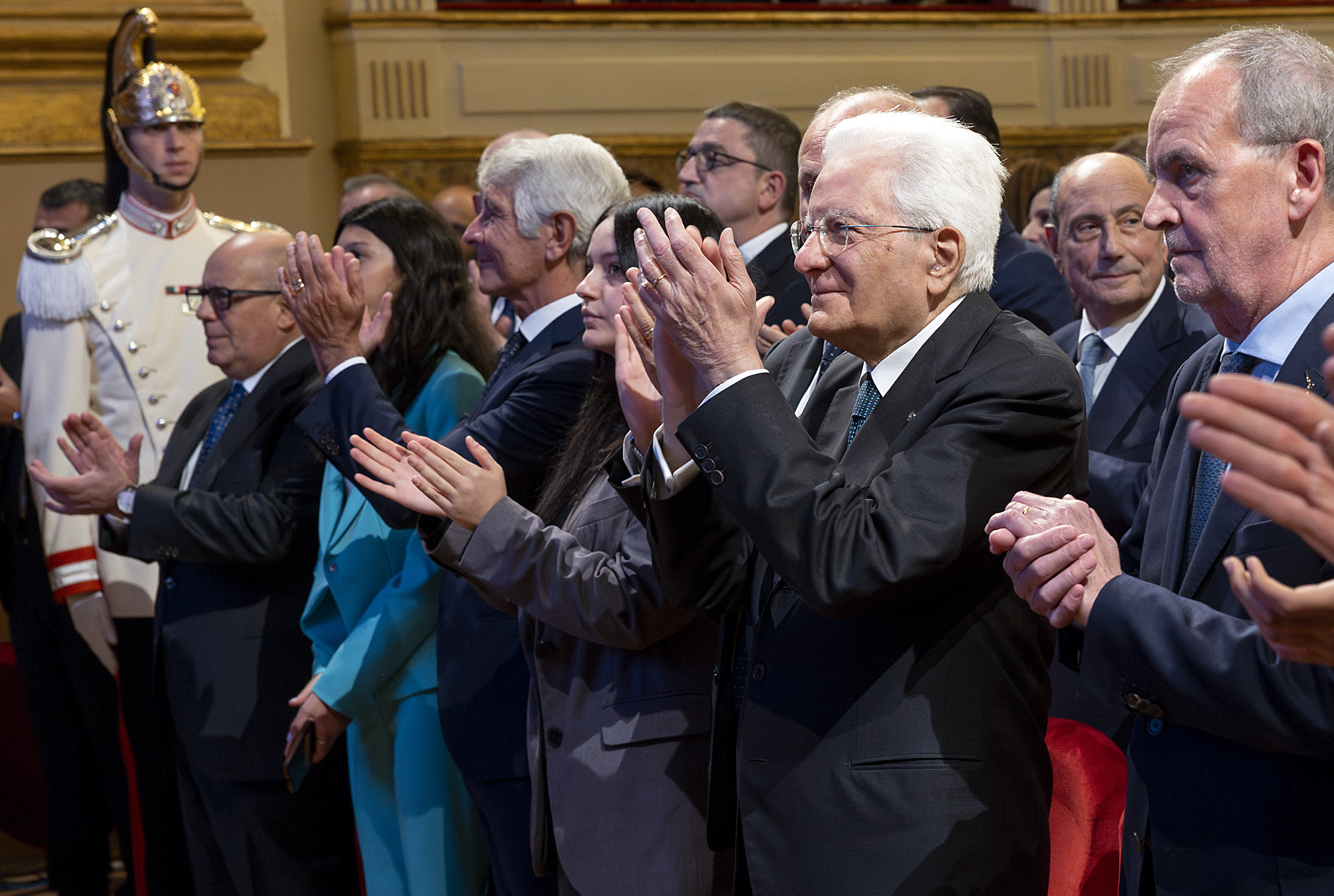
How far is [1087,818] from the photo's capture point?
6.54ft

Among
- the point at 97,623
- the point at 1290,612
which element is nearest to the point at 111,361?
the point at 97,623

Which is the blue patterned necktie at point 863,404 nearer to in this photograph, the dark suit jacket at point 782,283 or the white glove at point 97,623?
the dark suit jacket at point 782,283

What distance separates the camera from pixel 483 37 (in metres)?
5.60

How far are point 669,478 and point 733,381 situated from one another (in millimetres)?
220

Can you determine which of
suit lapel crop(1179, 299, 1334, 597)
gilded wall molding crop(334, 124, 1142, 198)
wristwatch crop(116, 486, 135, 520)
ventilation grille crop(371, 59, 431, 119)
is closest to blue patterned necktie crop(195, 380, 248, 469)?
wristwatch crop(116, 486, 135, 520)

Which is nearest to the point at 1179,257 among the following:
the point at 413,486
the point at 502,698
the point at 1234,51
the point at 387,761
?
the point at 1234,51

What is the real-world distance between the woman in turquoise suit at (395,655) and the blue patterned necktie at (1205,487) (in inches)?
59.5

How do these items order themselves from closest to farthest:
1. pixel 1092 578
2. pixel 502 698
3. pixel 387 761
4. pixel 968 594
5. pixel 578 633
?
pixel 1092 578, pixel 968 594, pixel 578 633, pixel 502 698, pixel 387 761

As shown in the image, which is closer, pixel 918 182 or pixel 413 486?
pixel 918 182

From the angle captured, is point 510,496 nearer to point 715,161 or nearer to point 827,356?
point 827,356

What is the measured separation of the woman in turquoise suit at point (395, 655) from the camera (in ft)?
8.48

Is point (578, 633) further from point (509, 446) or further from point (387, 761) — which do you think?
point (387, 761)

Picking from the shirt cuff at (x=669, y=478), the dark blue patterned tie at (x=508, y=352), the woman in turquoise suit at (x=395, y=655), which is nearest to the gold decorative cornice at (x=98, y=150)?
the woman in turquoise suit at (x=395, y=655)

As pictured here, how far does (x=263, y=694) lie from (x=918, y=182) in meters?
1.73
